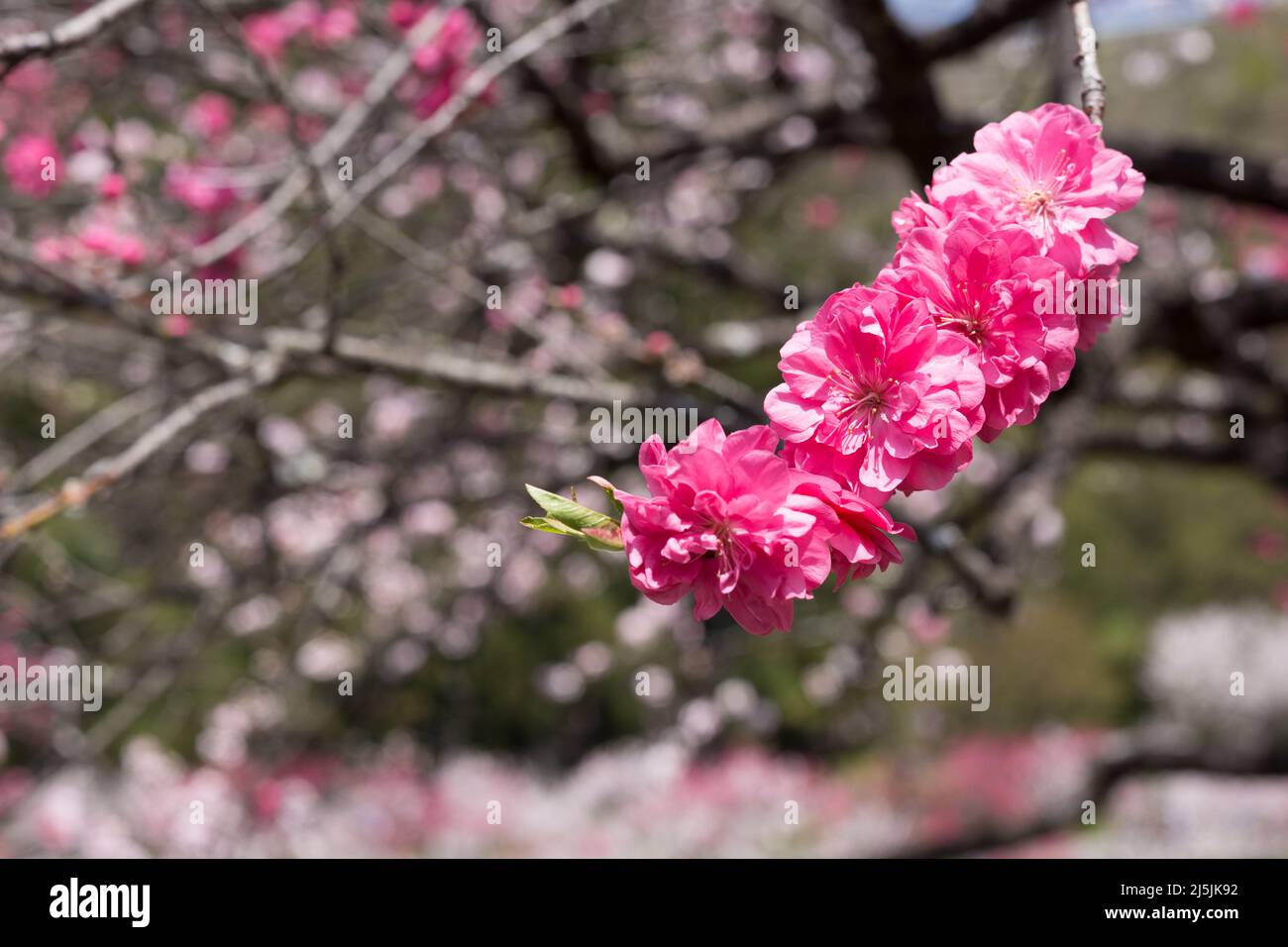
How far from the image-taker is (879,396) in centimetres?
76

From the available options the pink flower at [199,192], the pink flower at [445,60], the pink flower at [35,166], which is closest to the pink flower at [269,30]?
the pink flower at [199,192]

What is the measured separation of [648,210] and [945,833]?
4.32 m

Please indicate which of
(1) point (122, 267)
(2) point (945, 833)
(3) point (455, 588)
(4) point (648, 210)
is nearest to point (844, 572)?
(1) point (122, 267)

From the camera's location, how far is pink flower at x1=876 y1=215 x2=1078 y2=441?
2.49 ft

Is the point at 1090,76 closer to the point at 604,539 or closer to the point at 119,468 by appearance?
the point at 604,539

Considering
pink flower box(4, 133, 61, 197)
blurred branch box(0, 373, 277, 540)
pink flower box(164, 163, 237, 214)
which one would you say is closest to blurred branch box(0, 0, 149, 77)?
blurred branch box(0, 373, 277, 540)

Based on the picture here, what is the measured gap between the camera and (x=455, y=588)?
482 cm

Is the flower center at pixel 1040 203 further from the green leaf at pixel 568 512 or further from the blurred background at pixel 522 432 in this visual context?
the blurred background at pixel 522 432

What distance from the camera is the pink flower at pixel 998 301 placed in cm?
76

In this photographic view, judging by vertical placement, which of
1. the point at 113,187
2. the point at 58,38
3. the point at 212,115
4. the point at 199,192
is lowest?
the point at 58,38

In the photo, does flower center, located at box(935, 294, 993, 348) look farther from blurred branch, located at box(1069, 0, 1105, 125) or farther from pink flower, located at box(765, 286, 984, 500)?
blurred branch, located at box(1069, 0, 1105, 125)

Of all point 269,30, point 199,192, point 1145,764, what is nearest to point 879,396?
point 199,192

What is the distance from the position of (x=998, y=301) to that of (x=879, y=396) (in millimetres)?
121

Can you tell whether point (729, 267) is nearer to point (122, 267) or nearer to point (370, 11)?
point (370, 11)
